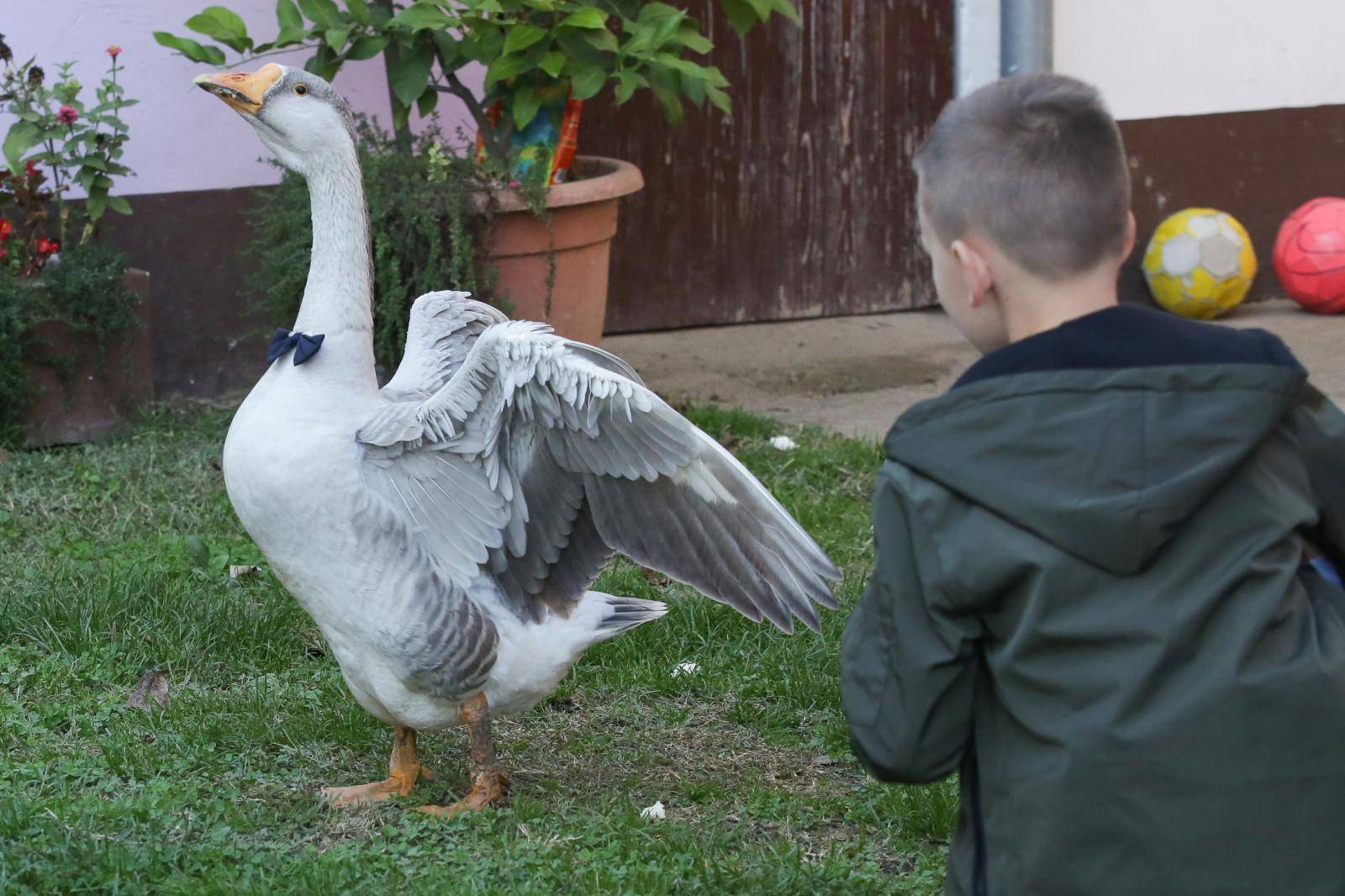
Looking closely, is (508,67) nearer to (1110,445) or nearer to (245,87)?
(245,87)

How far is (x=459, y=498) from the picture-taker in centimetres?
289

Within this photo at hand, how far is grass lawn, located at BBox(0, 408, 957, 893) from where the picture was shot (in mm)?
2699

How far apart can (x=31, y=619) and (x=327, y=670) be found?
2.71 feet

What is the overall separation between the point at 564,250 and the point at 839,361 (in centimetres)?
174

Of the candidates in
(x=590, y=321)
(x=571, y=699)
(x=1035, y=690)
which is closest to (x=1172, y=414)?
(x=1035, y=690)

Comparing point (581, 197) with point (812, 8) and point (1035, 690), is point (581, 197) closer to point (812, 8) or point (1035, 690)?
point (812, 8)

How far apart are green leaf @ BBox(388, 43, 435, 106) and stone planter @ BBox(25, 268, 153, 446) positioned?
1350mm

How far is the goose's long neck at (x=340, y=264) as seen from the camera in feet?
9.53

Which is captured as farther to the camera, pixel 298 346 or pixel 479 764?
pixel 479 764

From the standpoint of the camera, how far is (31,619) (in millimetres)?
3793

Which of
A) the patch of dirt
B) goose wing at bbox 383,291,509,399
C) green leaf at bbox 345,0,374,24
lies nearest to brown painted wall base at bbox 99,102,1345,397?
the patch of dirt

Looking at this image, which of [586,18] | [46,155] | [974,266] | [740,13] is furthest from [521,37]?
[974,266]

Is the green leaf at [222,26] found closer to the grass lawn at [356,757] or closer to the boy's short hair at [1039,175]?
the grass lawn at [356,757]

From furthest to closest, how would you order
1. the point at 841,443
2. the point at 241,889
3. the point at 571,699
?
1. the point at 841,443
2. the point at 571,699
3. the point at 241,889
